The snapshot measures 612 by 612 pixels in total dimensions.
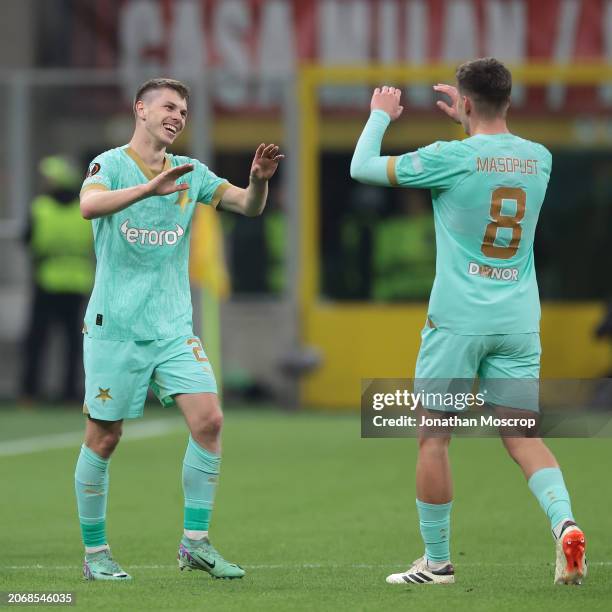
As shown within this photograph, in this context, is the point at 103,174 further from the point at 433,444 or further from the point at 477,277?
the point at 433,444

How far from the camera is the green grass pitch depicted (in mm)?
6137

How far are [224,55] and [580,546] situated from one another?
1448cm

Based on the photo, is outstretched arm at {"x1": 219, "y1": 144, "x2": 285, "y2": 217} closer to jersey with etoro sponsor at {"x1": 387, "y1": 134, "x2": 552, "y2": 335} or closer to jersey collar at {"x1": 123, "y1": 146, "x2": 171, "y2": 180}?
jersey collar at {"x1": 123, "y1": 146, "x2": 171, "y2": 180}

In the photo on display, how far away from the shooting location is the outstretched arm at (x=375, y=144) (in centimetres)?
630

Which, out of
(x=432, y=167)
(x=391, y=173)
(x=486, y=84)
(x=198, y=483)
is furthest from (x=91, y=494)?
(x=486, y=84)

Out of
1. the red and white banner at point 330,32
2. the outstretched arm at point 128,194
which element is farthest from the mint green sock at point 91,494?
the red and white banner at point 330,32

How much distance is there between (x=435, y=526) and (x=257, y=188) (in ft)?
4.99

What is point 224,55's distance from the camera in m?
19.8

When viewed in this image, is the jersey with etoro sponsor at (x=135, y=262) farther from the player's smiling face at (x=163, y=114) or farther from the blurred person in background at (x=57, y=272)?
the blurred person in background at (x=57, y=272)

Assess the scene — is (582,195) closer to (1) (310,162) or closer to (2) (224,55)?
(1) (310,162)

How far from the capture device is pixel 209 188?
22.4ft

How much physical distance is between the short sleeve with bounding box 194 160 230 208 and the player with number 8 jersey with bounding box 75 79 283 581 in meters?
0.20

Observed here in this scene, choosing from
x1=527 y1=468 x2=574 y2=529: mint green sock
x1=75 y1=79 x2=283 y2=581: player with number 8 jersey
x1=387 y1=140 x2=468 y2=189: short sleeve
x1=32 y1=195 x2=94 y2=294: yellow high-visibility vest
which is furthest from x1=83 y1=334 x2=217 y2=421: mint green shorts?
x1=32 y1=195 x2=94 y2=294: yellow high-visibility vest

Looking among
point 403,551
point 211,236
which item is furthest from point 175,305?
point 211,236
